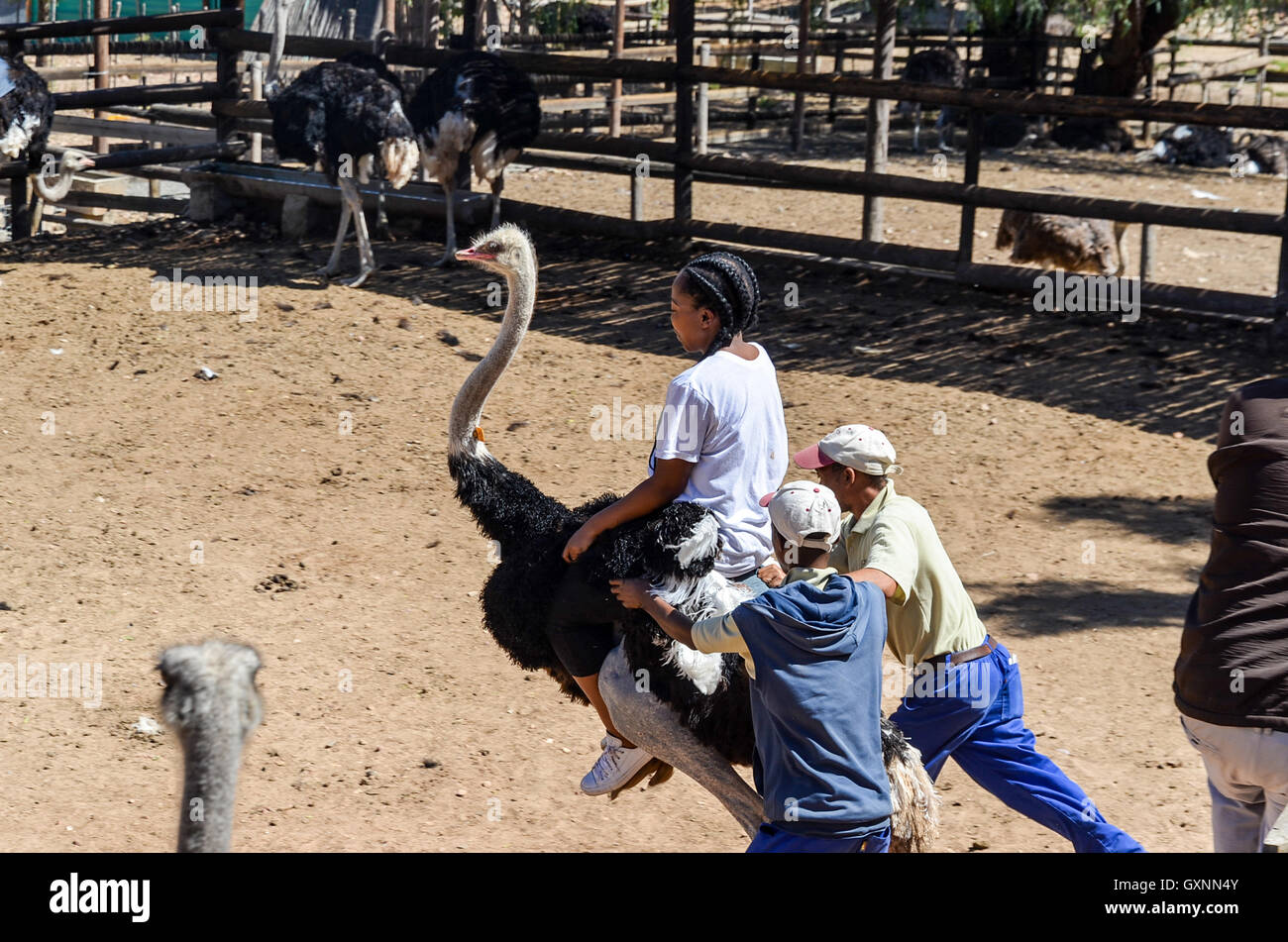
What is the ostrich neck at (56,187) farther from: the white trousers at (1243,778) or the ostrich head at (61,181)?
the white trousers at (1243,778)

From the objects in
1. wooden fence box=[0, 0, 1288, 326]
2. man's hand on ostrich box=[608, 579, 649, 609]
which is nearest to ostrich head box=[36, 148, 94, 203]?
wooden fence box=[0, 0, 1288, 326]

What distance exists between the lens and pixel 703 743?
3906mm

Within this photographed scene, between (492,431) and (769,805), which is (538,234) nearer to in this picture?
(492,431)

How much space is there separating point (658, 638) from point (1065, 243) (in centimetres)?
750

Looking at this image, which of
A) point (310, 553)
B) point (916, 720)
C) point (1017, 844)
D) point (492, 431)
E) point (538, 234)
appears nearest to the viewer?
point (916, 720)

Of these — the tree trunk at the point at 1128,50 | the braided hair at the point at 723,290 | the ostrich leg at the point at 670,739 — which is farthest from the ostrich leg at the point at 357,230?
the tree trunk at the point at 1128,50

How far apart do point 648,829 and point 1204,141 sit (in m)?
17.4

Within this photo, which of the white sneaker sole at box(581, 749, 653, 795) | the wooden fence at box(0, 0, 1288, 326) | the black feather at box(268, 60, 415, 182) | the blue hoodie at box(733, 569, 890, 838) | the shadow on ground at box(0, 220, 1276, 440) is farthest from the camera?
the black feather at box(268, 60, 415, 182)

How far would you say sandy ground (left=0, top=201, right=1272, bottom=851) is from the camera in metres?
4.74

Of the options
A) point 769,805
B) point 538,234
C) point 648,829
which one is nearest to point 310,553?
point 648,829

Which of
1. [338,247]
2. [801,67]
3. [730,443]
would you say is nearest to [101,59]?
[338,247]

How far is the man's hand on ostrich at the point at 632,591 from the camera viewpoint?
370cm

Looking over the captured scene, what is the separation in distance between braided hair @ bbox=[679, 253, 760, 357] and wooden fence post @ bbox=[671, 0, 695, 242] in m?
7.19

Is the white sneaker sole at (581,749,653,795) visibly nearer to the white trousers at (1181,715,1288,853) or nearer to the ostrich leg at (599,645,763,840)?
the ostrich leg at (599,645,763,840)
